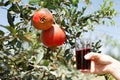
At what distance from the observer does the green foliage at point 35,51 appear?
1.70 meters

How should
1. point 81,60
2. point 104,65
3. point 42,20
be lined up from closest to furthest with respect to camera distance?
point 81,60, point 42,20, point 104,65

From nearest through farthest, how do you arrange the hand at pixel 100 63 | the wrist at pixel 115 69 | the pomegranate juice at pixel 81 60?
1. the pomegranate juice at pixel 81 60
2. the hand at pixel 100 63
3. the wrist at pixel 115 69

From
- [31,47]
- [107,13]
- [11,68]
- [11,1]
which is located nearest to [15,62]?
[11,68]

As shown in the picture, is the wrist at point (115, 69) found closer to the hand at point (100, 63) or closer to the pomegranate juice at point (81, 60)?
the hand at point (100, 63)

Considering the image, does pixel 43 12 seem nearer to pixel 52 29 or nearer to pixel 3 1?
pixel 52 29

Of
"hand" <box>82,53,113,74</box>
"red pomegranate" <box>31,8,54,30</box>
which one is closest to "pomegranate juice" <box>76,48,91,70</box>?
"hand" <box>82,53,113,74</box>

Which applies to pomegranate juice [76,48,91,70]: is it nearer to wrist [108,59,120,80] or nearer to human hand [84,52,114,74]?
human hand [84,52,114,74]

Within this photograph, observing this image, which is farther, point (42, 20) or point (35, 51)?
point (35, 51)

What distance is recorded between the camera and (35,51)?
1.88 m

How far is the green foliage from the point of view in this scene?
5.58 feet

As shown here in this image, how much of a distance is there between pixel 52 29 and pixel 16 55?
0.38 metres

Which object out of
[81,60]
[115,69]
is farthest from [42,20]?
[115,69]

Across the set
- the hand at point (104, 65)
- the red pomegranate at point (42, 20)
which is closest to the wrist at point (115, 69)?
the hand at point (104, 65)

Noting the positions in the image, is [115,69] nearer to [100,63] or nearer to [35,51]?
[100,63]
